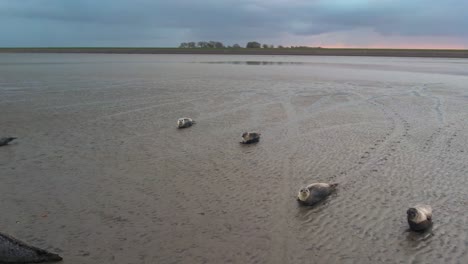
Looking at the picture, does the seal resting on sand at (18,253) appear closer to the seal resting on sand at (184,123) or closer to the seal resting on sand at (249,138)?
the seal resting on sand at (249,138)

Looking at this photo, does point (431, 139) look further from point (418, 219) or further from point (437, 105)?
point (437, 105)

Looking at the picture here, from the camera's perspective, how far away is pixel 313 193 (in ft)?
23.9

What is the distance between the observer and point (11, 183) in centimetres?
827

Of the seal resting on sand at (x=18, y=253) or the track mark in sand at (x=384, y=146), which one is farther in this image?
the track mark in sand at (x=384, y=146)

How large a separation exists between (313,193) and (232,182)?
5.70 ft

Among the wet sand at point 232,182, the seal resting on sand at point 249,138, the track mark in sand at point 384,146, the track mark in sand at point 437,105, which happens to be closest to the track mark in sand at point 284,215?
the wet sand at point 232,182

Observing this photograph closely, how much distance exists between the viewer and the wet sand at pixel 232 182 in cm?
585

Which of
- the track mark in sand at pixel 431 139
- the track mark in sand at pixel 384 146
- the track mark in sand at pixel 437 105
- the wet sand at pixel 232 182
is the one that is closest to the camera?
the wet sand at pixel 232 182

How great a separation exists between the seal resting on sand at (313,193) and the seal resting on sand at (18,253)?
3.80 m

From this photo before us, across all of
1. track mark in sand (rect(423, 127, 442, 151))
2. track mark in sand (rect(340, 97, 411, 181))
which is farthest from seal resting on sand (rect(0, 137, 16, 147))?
track mark in sand (rect(423, 127, 442, 151))

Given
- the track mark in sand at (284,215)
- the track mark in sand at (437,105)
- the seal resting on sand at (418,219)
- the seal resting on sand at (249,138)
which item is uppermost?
the track mark in sand at (437,105)

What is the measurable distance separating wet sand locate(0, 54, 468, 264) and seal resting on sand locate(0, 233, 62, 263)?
13.5 inches

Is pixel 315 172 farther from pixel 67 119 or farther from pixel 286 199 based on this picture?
pixel 67 119

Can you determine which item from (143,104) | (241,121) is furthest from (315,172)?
(143,104)
